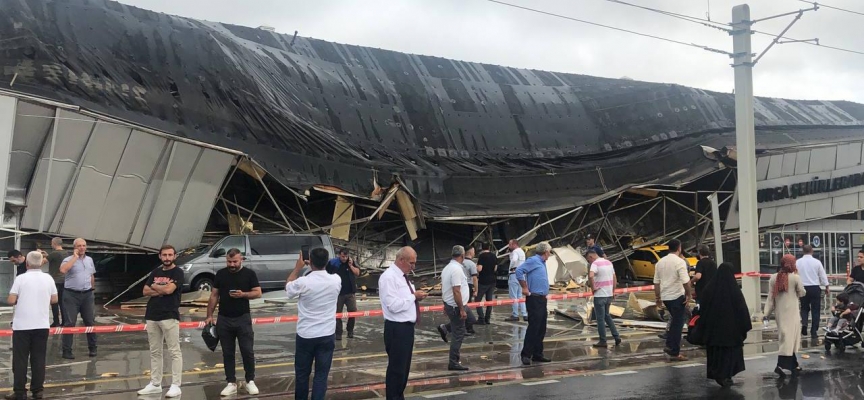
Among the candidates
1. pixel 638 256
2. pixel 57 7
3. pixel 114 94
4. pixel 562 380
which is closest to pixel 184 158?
pixel 114 94

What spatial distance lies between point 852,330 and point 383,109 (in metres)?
16.5

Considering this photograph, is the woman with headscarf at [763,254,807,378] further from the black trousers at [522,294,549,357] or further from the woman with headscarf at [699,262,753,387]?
the black trousers at [522,294,549,357]

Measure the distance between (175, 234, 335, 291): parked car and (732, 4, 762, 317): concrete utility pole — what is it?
8.90 metres

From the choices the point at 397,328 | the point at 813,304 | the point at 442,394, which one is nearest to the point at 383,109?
the point at 813,304

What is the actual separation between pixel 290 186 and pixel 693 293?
34.6 ft

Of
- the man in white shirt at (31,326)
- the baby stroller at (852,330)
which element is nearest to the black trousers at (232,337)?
the man in white shirt at (31,326)

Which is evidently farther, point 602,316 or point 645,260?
point 645,260

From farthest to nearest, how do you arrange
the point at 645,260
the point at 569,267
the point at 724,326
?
the point at 645,260 → the point at 569,267 → the point at 724,326

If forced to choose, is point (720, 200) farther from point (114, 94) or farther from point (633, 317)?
point (114, 94)

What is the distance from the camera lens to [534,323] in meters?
10.1

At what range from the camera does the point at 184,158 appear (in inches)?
658

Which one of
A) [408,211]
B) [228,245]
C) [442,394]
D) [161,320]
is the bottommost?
[442,394]

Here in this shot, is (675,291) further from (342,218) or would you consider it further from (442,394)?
(342,218)

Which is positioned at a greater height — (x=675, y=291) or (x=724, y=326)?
(x=675, y=291)
